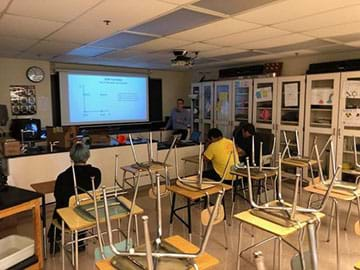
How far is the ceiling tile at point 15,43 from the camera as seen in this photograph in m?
3.67

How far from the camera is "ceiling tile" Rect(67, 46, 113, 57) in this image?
14.2 ft

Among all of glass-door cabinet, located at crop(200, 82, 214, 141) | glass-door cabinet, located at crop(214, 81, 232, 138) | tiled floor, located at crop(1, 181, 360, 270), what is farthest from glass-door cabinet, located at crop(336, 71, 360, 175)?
glass-door cabinet, located at crop(200, 82, 214, 141)

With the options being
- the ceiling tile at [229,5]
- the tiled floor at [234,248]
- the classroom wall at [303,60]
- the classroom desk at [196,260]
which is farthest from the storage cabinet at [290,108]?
the classroom desk at [196,260]

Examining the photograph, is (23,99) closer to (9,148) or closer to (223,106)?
(9,148)

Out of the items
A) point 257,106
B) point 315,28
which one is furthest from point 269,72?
point 315,28

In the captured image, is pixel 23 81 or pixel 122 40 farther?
pixel 23 81

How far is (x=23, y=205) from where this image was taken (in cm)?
216

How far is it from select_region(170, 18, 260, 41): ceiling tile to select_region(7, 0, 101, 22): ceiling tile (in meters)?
1.23

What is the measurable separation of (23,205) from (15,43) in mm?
2672

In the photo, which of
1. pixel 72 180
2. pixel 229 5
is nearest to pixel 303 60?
pixel 229 5

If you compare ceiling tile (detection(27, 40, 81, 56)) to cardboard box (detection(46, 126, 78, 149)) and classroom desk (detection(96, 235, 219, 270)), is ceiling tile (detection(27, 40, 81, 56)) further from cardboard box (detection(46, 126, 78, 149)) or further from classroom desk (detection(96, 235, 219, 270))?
classroom desk (detection(96, 235, 219, 270))

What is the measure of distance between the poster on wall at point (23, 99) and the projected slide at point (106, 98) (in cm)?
73

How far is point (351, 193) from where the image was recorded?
109 inches

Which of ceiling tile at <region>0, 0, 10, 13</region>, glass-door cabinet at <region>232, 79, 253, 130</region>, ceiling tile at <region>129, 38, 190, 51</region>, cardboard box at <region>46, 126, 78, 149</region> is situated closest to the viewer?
ceiling tile at <region>0, 0, 10, 13</region>
